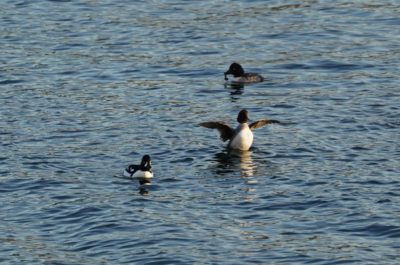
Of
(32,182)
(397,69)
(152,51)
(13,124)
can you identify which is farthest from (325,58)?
(32,182)

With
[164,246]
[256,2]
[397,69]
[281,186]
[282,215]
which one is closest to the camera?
[164,246]

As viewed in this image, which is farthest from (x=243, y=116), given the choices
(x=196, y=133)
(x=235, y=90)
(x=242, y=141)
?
(x=235, y=90)

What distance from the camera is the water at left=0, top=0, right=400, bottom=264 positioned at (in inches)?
1142

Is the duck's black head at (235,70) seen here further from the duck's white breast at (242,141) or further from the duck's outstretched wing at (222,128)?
the duck's white breast at (242,141)

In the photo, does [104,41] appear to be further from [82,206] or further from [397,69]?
[82,206]

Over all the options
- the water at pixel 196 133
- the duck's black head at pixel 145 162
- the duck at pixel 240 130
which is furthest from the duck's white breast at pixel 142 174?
the duck at pixel 240 130

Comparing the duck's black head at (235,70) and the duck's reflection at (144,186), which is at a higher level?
the duck's black head at (235,70)

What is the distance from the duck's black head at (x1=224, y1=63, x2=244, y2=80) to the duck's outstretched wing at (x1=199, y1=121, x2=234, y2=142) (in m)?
7.37

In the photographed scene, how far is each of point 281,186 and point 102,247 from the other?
19.3 ft

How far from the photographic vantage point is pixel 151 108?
4100 centimetres

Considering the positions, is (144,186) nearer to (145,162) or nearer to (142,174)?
(142,174)

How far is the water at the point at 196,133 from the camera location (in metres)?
29.0

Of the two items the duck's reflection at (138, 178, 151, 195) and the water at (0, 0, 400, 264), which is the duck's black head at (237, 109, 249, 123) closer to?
the water at (0, 0, 400, 264)

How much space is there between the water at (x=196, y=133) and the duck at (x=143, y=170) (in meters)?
0.28
